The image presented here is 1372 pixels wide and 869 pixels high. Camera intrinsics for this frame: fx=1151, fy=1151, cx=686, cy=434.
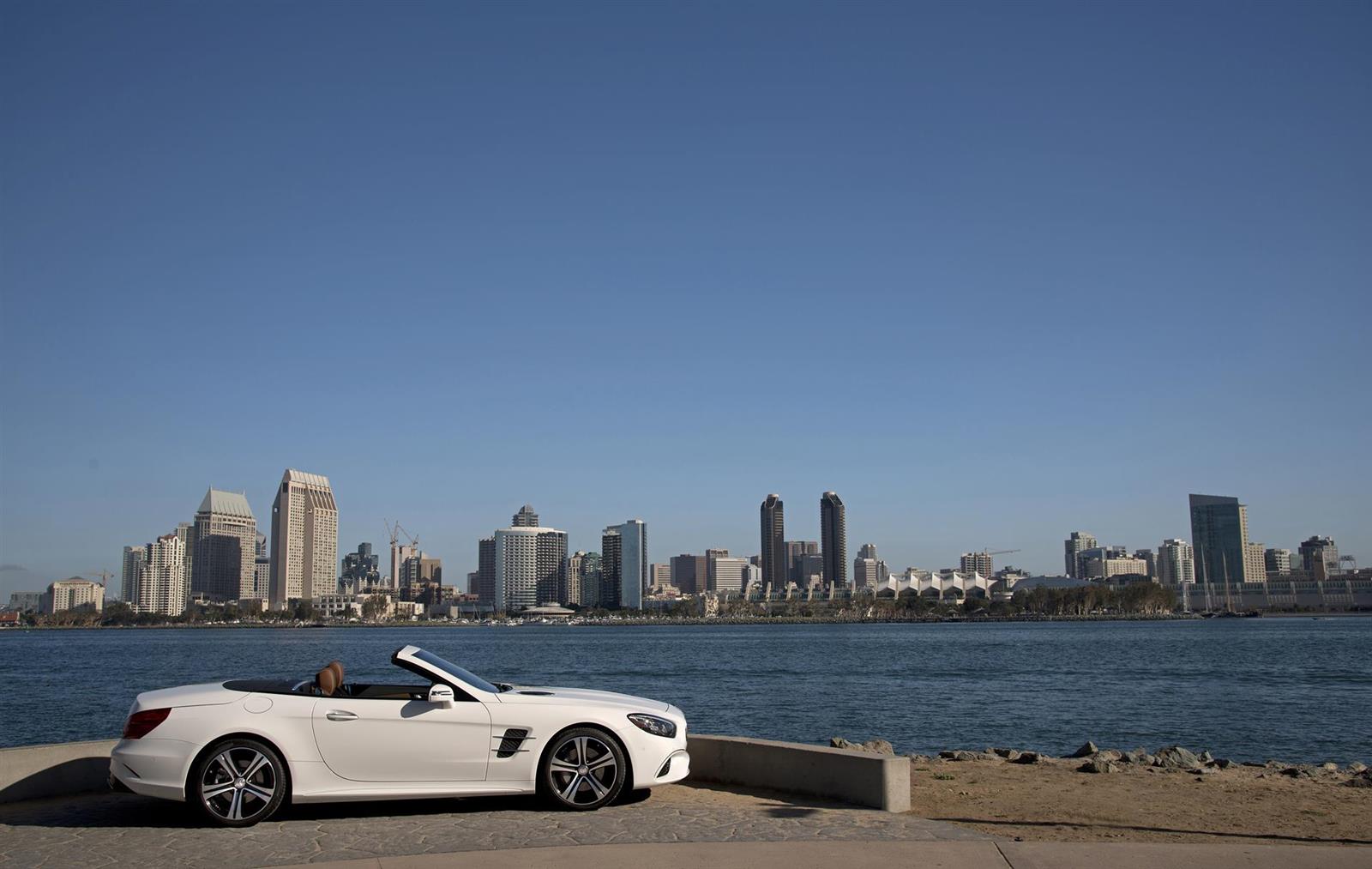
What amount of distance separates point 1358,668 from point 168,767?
70710mm

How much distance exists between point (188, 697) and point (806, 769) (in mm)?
5373

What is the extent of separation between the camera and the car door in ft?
30.7

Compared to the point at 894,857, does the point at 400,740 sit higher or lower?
higher

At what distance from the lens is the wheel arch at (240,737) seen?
29.8 feet

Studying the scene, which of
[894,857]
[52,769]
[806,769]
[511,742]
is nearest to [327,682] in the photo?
[511,742]

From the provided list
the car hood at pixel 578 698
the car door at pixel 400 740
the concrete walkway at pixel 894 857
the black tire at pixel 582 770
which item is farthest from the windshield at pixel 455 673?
the concrete walkway at pixel 894 857

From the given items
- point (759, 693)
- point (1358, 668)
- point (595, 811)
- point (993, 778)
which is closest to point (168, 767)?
point (595, 811)

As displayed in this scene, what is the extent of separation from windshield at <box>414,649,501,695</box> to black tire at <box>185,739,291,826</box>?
55.0 inches

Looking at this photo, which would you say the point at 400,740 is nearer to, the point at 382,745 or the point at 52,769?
the point at 382,745

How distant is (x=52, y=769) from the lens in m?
10.6

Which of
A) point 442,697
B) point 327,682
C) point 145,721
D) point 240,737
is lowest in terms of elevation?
point 240,737

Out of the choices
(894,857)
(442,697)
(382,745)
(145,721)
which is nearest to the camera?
(894,857)

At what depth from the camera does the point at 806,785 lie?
34.6 feet

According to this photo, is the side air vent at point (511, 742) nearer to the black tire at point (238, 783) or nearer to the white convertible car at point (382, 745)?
the white convertible car at point (382, 745)
